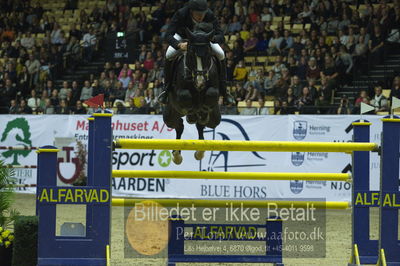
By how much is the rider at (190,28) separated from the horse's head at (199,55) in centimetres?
19

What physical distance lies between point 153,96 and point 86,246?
9.55 metres

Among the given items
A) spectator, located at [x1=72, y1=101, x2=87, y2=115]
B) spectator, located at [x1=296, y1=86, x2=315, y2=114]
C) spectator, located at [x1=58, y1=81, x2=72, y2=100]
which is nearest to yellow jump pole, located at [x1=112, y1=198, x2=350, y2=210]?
spectator, located at [x1=296, y1=86, x2=315, y2=114]

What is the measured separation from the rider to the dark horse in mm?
79

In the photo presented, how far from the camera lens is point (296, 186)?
12.7 metres

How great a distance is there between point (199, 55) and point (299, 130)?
262 inches

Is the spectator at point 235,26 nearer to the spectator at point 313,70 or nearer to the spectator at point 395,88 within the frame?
the spectator at point 313,70

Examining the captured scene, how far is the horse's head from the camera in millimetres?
6578

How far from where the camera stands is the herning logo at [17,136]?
14.8 m

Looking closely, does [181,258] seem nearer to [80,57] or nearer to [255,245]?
[255,245]

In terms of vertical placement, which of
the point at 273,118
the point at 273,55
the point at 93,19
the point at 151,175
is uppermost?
the point at 93,19

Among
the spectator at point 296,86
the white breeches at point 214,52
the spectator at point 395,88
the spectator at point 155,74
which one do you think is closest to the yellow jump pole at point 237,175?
the white breeches at point 214,52

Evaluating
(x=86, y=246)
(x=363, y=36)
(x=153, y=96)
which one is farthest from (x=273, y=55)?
(x=86, y=246)

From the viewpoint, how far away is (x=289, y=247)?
8.28m

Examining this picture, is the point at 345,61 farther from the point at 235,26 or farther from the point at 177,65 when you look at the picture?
the point at 177,65
